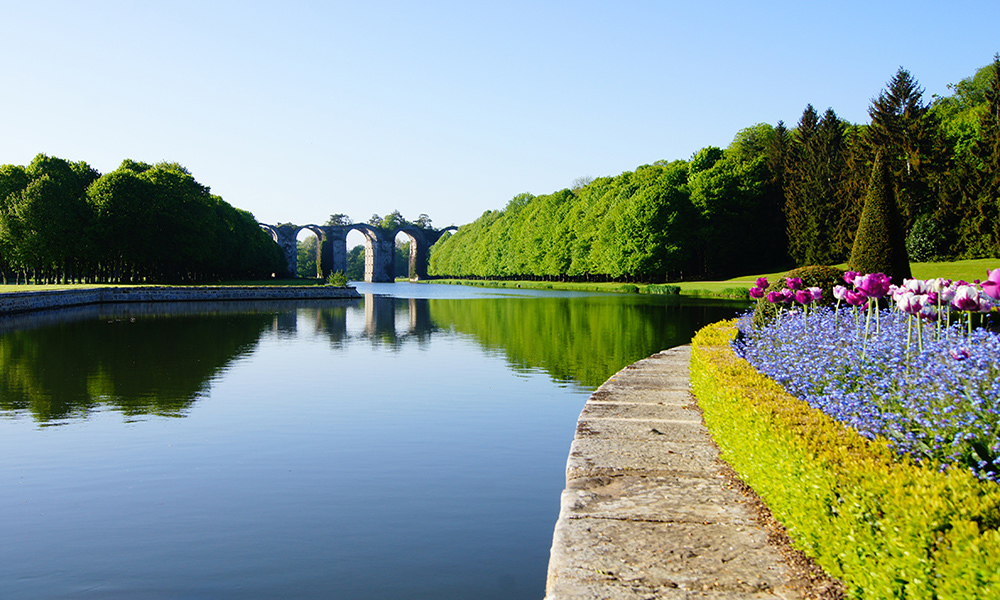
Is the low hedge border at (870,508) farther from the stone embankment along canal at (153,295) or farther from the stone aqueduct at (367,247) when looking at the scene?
the stone aqueduct at (367,247)

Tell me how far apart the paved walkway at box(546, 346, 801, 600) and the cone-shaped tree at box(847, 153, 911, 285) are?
45.3 ft

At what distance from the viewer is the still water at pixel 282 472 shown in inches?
206

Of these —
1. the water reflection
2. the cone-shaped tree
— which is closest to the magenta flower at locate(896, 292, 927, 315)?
the water reflection

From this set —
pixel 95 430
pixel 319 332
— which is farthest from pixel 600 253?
pixel 95 430

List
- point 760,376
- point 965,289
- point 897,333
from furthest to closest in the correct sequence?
point 760,376, point 897,333, point 965,289

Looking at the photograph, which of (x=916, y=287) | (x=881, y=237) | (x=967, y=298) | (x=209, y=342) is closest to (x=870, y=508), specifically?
(x=967, y=298)

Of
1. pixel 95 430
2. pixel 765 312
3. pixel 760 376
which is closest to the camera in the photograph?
pixel 760 376

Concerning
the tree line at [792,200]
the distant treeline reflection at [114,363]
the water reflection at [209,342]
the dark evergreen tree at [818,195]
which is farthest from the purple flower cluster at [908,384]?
the dark evergreen tree at [818,195]

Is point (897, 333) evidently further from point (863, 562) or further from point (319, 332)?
point (319, 332)

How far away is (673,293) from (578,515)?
51384 mm

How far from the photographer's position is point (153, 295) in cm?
4556

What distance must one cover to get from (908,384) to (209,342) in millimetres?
18993

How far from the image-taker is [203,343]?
20.2m

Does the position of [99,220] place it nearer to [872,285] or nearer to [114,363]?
[114,363]
